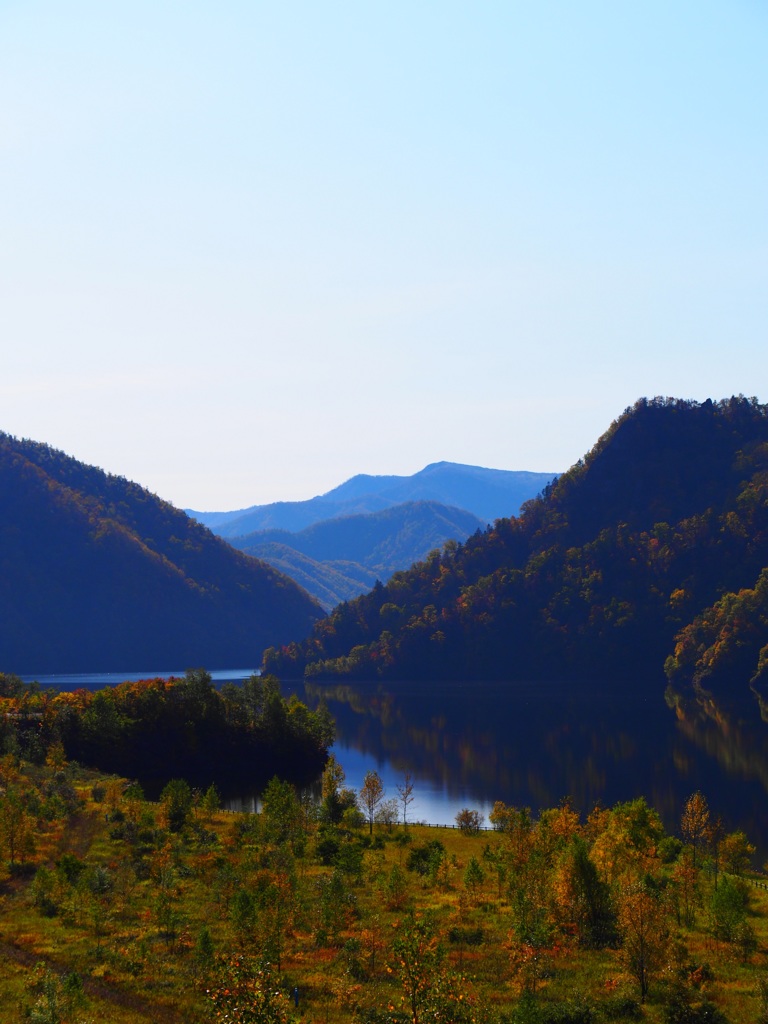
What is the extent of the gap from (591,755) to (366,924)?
300 feet

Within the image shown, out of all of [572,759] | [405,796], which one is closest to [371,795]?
[405,796]

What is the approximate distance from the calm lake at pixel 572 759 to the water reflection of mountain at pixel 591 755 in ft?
0.53

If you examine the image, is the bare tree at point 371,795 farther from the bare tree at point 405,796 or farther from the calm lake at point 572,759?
the calm lake at point 572,759

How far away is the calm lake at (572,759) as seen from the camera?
112500 mm

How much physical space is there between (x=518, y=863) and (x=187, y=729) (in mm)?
79697

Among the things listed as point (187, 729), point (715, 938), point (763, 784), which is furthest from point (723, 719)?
point (715, 938)

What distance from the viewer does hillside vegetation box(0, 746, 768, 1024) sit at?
1740 inches

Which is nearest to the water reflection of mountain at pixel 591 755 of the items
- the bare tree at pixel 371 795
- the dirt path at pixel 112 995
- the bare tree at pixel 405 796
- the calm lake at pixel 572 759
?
the calm lake at pixel 572 759

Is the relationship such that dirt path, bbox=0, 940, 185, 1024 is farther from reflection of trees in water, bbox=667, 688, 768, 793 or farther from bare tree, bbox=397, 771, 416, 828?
reflection of trees in water, bbox=667, 688, 768, 793

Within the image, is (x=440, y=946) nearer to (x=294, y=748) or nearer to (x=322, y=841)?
(x=322, y=841)

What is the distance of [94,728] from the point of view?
131375mm

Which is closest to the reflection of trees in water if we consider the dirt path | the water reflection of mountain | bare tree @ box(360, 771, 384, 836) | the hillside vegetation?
the water reflection of mountain

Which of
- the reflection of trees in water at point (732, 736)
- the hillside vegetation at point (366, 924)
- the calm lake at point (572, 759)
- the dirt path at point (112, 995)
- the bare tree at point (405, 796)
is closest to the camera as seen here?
the hillside vegetation at point (366, 924)

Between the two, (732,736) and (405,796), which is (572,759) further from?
(405,796)
